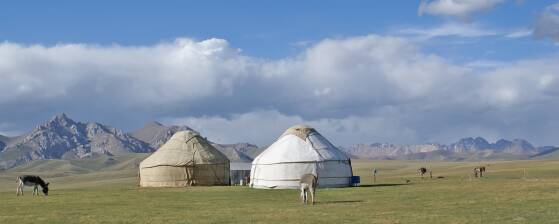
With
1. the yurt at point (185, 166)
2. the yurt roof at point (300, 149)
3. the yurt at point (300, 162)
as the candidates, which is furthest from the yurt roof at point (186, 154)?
the yurt at point (300, 162)

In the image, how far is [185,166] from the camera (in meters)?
56.6

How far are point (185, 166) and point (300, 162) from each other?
11105 millimetres

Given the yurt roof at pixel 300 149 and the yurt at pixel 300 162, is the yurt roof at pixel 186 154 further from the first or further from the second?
the yurt at pixel 300 162

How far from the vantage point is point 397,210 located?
27.3 metres

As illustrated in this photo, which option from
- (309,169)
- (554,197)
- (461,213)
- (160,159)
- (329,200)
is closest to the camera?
(461,213)

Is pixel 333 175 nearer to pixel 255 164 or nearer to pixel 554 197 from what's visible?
pixel 255 164

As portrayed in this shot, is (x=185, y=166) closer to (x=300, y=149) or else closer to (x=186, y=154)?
(x=186, y=154)

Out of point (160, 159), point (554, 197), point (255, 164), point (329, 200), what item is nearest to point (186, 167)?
point (160, 159)

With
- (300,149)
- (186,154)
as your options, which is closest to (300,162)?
(300,149)

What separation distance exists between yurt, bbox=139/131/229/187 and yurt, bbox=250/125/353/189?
5.80 metres

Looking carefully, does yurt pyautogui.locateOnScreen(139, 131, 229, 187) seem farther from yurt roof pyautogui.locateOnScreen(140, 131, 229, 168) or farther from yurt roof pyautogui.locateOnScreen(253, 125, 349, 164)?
yurt roof pyautogui.locateOnScreen(253, 125, 349, 164)

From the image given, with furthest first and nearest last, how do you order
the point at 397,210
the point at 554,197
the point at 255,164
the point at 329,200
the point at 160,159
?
the point at 160,159 < the point at 255,164 < the point at 329,200 < the point at 554,197 < the point at 397,210

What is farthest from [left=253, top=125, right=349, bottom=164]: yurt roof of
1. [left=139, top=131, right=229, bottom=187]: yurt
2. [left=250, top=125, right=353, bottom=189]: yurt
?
[left=139, top=131, right=229, bottom=187]: yurt

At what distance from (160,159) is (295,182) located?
13.0m
